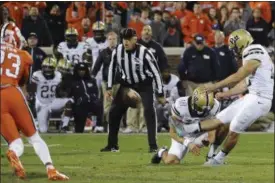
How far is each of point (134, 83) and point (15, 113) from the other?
424 centimetres

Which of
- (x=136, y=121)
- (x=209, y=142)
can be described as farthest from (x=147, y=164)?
(x=136, y=121)

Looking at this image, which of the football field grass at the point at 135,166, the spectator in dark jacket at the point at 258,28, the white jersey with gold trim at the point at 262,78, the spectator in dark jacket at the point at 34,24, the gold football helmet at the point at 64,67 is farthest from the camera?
the spectator in dark jacket at the point at 258,28

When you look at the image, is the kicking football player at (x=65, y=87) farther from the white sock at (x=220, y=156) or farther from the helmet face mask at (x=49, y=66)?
the white sock at (x=220, y=156)

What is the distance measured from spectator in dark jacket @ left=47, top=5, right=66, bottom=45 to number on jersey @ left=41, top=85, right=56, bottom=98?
6.98 ft

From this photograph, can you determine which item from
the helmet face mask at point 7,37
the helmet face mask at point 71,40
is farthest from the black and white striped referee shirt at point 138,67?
the helmet face mask at point 71,40

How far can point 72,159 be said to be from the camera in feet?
40.0

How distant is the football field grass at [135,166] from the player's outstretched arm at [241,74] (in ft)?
3.11

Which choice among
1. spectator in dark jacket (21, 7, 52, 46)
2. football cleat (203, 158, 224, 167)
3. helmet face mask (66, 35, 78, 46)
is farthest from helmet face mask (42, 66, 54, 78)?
football cleat (203, 158, 224, 167)

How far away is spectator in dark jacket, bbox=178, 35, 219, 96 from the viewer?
58.1 feet

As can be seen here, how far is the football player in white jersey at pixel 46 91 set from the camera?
1769 cm

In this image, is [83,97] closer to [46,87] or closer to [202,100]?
[46,87]

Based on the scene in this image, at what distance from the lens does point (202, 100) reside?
439 inches

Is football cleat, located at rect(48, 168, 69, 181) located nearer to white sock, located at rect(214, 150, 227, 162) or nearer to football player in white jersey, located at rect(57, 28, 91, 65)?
white sock, located at rect(214, 150, 227, 162)

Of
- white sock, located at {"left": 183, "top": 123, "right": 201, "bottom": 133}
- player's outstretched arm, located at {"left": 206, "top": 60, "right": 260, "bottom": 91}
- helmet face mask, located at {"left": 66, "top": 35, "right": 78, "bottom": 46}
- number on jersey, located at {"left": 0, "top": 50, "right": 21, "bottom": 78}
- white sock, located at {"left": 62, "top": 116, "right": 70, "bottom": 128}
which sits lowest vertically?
white sock, located at {"left": 62, "top": 116, "right": 70, "bottom": 128}
